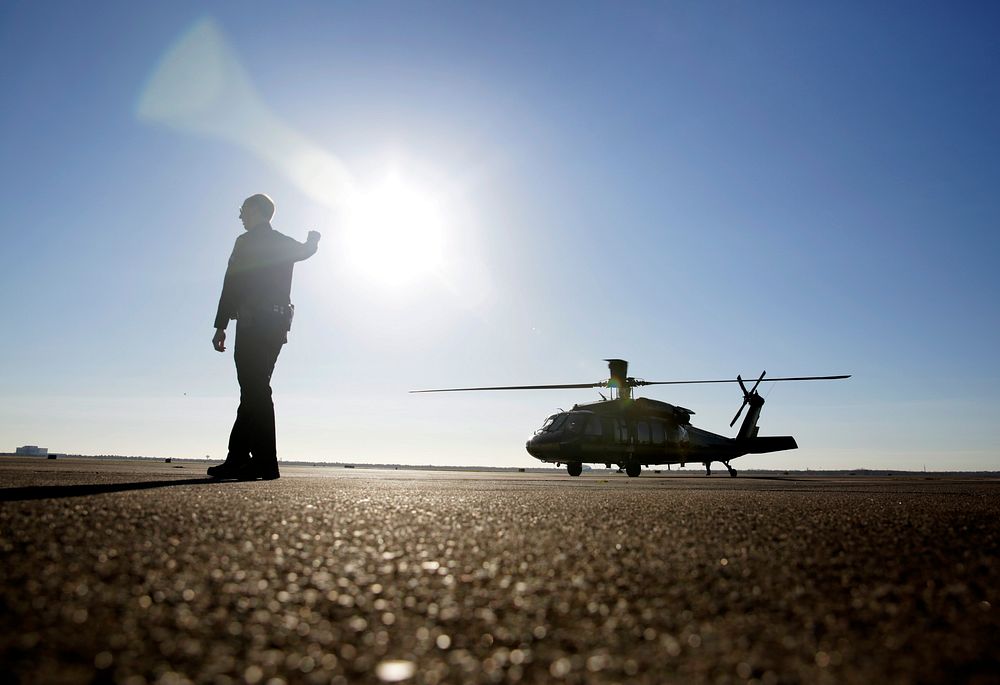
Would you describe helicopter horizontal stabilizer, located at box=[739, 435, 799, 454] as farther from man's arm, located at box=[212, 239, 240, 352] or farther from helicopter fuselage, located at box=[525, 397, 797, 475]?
man's arm, located at box=[212, 239, 240, 352]

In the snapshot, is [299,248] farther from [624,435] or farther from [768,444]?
[768,444]

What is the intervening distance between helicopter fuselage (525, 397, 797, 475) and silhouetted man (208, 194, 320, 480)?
14723mm

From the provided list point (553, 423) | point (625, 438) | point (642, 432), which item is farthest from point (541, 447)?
point (642, 432)

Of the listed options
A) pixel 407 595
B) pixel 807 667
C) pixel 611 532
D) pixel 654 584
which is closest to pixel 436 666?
pixel 407 595

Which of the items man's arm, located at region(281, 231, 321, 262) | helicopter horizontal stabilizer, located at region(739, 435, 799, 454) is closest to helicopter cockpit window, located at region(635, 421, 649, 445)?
helicopter horizontal stabilizer, located at region(739, 435, 799, 454)

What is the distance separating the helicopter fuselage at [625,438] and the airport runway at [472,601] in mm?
17943

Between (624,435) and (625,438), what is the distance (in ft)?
0.35

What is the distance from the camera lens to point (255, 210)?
7.08 metres

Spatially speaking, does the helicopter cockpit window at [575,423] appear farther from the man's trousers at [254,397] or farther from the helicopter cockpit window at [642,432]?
the man's trousers at [254,397]

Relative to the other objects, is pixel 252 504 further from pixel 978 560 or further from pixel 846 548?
pixel 978 560

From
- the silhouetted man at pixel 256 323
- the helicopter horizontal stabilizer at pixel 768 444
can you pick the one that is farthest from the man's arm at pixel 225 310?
the helicopter horizontal stabilizer at pixel 768 444

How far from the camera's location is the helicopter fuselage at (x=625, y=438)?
2088 centimetres

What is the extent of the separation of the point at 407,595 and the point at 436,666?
51 centimetres

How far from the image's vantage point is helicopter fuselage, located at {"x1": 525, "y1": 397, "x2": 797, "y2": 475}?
20875mm
